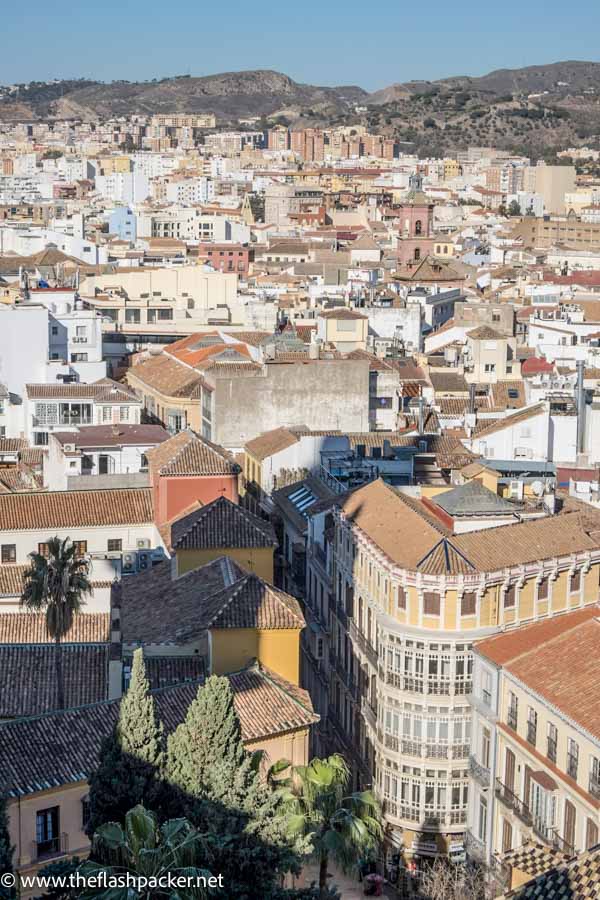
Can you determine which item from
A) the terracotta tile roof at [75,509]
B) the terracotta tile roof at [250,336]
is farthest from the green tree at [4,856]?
the terracotta tile roof at [250,336]

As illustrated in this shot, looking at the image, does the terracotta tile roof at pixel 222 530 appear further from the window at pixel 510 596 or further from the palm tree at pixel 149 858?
the palm tree at pixel 149 858

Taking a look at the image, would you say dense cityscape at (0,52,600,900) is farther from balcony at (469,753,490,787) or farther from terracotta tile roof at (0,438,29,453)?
terracotta tile roof at (0,438,29,453)

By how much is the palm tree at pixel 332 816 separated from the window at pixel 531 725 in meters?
3.29

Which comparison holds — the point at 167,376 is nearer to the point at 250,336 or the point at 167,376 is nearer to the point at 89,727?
the point at 250,336

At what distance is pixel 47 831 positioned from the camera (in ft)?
71.7

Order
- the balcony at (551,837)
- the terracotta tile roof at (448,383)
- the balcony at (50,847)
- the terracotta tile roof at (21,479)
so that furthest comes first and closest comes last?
the terracotta tile roof at (448,383)
the terracotta tile roof at (21,479)
the balcony at (551,837)
the balcony at (50,847)

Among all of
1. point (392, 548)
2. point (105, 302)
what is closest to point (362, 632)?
point (392, 548)

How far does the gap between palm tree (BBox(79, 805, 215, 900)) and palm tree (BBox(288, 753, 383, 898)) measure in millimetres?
3691

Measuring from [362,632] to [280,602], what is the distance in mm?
3681

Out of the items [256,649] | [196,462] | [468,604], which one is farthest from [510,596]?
[196,462]

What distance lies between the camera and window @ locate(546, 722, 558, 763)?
23500 millimetres

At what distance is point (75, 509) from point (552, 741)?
673 inches

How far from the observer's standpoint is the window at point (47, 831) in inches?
859

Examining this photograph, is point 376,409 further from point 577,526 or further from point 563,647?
point 563,647
